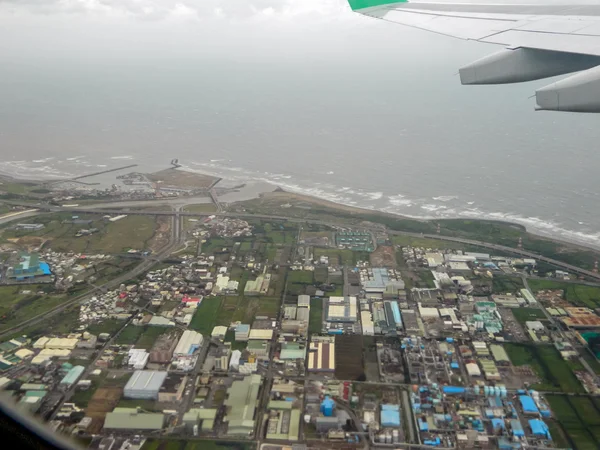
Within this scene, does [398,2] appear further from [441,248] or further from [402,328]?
[441,248]

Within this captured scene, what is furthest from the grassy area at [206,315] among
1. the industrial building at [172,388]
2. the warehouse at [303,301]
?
the warehouse at [303,301]

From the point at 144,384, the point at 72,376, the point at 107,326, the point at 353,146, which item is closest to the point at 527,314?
the point at 144,384

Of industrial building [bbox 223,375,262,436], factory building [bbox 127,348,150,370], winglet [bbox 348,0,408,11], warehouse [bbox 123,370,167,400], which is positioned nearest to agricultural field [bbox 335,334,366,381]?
industrial building [bbox 223,375,262,436]

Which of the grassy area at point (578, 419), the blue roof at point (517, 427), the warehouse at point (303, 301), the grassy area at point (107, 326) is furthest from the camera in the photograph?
the warehouse at point (303, 301)

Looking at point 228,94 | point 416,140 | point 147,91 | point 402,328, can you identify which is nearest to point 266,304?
point 402,328

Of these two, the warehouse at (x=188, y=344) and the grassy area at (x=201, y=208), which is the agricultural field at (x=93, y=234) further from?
the warehouse at (x=188, y=344)

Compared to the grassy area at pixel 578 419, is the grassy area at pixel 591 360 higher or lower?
Result: higher
